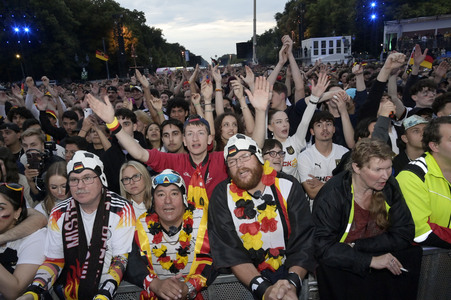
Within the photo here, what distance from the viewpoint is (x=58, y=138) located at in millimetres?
6379

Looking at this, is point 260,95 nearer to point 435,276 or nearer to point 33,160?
point 435,276

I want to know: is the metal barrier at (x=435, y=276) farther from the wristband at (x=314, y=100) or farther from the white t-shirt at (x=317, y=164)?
the wristband at (x=314, y=100)

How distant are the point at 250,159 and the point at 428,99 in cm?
432

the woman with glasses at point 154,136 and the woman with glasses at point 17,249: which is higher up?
the woman with glasses at point 154,136

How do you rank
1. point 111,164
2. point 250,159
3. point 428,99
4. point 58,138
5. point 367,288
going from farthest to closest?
1. point 58,138
2. point 428,99
3. point 111,164
4. point 250,159
5. point 367,288

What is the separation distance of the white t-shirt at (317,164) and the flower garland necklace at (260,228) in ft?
4.94

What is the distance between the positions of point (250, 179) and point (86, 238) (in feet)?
4.94

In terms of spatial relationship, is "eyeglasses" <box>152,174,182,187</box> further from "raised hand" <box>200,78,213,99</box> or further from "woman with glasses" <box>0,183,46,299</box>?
"raised hand" <box>200,78,213,99</box>

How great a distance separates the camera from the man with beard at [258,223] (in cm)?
275

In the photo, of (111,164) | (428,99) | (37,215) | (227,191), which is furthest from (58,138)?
(428,99)

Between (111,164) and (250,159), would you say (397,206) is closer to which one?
(250,159)

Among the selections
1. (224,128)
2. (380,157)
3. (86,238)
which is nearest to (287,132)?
(224,128)

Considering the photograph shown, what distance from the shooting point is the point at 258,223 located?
111 inches

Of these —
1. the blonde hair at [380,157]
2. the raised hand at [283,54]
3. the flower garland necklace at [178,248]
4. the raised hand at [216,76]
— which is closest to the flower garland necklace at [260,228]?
the flower garland necklace at [178,248]
